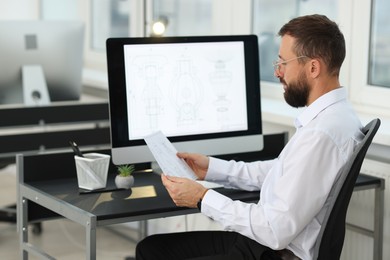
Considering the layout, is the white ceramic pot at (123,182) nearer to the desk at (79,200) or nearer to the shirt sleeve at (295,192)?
the desk at (79,200)

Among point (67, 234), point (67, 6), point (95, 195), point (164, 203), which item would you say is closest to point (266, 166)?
point (164, 203)

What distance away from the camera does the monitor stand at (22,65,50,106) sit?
409cm

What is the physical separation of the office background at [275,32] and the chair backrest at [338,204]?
32.5 inches

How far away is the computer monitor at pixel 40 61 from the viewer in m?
4.10

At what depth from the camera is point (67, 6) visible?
238 inches

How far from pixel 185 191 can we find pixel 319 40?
58 cm

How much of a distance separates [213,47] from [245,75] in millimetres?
173

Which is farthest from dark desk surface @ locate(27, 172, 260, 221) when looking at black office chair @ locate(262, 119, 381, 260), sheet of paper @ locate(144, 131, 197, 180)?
black office chair @ locate(262, 119, 381, 260)

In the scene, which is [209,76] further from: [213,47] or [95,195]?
[95,195]

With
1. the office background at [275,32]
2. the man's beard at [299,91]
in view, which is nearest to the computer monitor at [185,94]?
the office background at [275,32]

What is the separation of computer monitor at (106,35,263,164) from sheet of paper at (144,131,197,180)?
0.17m

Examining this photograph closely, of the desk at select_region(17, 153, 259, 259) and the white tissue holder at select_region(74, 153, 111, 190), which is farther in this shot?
the white tissue holder at select_region(74, 153, 111, 190)

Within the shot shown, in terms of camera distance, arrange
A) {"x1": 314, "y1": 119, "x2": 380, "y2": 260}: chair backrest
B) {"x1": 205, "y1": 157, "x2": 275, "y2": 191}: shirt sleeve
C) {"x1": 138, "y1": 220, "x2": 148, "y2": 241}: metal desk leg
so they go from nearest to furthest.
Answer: {"x1": 314, "y1": 119, "x2": 380, "y2": 260}: chair backrest, {"x1": 205, "y1": 157, "x2": 275, "y2": 191}: shirt sleeve, {"x1": 138, "y1": 220, "x2": 148, "y2": 241}: metal desk leg

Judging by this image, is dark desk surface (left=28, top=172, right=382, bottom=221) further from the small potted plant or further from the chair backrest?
the chair backrest
